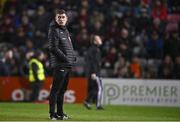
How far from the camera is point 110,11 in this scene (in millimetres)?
26781

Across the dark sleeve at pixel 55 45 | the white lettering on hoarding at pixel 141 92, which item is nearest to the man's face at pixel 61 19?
the dark sleeve at pixel 55 45

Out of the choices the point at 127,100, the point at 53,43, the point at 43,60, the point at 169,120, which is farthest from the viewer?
the point at 43,60

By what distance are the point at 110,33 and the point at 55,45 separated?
11877 mm

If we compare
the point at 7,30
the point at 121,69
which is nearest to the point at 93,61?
the point at 121,69

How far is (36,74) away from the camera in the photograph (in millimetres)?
22734

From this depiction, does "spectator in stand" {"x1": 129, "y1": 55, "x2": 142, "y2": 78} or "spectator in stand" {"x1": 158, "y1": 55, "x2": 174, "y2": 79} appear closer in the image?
"spectator in stand" {"x1": 158, "y1": 55, "x2": 174, "y2": 79}

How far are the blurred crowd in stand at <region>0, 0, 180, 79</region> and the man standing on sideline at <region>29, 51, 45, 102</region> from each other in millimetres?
860

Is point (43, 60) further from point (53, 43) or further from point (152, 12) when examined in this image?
point (53, 43)

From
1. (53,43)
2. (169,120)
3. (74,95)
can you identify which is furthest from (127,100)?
(53,43)

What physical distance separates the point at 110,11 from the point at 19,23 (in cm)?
401

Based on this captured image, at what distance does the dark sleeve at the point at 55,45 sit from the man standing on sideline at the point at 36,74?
8.68m

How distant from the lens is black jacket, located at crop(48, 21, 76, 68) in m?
14.0

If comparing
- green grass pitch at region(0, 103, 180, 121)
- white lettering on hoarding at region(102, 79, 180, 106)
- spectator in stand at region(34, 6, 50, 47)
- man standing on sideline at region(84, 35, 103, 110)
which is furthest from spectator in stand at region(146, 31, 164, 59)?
green grass pitch at region(0, 103, 180, 121)

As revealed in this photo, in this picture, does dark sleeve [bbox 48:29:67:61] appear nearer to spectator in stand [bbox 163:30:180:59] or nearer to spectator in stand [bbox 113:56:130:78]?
spectator in stand [bbox 113:56:130:78]
